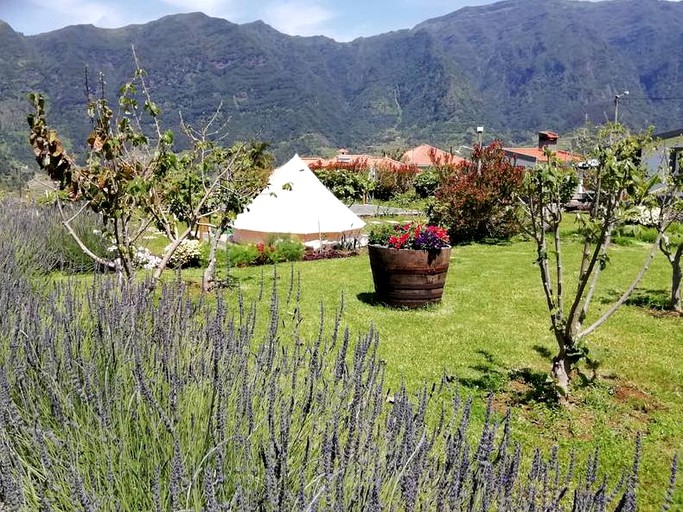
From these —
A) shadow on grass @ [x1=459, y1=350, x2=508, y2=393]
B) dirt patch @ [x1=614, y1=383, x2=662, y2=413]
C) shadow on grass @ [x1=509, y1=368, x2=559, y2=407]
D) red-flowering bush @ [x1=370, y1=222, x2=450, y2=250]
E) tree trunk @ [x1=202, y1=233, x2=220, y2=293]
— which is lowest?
dirt patch @ [x1=614, y1=383, x2=662, y2=413]

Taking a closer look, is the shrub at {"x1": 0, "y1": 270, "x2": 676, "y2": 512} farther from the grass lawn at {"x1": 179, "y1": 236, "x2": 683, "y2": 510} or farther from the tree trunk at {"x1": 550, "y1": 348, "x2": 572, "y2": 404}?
the tree trunk at {"x1": 550, "y1": 348, "x2": 572, "y2": 404}

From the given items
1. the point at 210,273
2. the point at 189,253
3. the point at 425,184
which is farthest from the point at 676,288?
the point at 425,184

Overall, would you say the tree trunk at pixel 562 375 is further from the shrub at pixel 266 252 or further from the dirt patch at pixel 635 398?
the shrub at pixel 266 252

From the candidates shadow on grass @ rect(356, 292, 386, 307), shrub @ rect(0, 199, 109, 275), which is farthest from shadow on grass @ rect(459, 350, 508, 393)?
shrub @ rect(0, 199, 109, 275)

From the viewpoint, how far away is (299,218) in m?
15.0

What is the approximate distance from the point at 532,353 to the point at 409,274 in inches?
84.3

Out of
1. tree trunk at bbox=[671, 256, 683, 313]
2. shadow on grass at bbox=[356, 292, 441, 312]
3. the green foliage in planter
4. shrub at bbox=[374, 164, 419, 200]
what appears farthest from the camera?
shrub at bbox=[374, 164, 419, 200]

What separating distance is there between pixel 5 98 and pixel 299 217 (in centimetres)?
19727

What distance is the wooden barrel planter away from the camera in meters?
7.78

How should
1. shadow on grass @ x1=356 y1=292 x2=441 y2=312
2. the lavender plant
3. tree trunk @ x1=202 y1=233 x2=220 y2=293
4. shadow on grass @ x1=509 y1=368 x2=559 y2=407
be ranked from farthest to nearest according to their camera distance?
tree trunk @ x1=202 y1=233 x2=220 y2=293, shadow on grass @ x1=356 y1=292 x2=441 y2=312, shadow on grass @ x1=509 y1=368 x2=559 y2=407, the lavender plant

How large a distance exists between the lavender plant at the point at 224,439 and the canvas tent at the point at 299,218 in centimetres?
1172

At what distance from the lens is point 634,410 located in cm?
487

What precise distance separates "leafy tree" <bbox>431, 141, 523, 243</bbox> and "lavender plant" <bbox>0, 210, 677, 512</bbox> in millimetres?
13107

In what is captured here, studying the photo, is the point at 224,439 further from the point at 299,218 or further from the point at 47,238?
the point at 299,218
